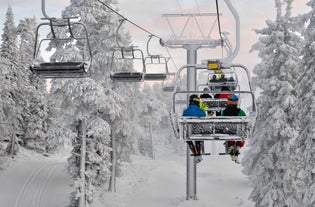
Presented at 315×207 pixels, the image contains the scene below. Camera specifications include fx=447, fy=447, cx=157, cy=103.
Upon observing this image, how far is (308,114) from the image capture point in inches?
660

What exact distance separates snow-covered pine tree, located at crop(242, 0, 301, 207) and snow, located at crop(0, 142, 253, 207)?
6.89 m

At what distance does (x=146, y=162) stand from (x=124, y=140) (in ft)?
58.5

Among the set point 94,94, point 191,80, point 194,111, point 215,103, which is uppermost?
point 191,80

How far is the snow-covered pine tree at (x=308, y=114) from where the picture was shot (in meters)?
15.7

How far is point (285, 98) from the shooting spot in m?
22.0

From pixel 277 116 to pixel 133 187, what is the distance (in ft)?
61.9

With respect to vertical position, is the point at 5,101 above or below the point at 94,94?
above

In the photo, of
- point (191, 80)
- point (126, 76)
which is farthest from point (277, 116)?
point (126, 76)

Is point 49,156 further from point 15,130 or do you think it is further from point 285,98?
point 285,98

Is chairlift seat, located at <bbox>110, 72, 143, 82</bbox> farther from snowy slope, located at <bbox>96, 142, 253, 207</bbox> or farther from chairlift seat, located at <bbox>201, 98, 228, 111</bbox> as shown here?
snowy slope, located at <bbox>96, 142, 253, 207</bbox>

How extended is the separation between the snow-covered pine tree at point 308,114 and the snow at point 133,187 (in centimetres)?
1294

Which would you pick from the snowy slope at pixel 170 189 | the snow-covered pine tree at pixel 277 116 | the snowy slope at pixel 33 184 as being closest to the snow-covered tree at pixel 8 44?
the snowy slope at pixel 33 184

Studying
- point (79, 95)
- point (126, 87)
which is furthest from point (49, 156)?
point (79, 95)

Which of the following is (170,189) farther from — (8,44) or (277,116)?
(8,44)
